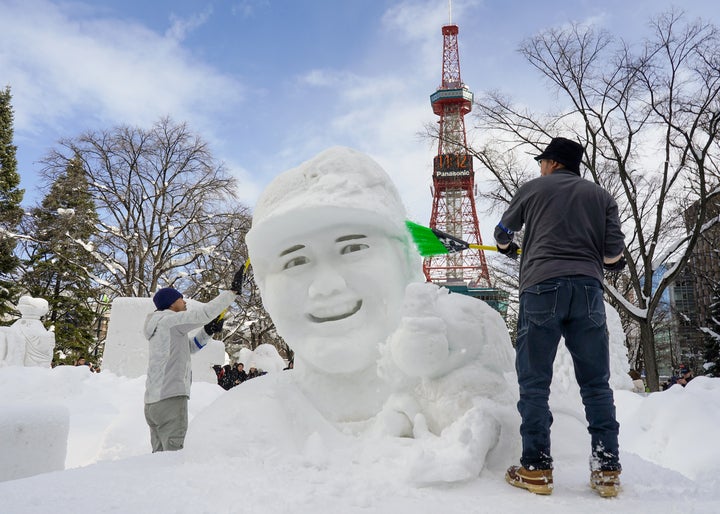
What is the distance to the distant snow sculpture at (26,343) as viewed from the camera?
32.8 ft

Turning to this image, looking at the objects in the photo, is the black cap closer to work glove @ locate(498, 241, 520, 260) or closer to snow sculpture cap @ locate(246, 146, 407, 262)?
work glove @ locate(498, 241, 520, 260)

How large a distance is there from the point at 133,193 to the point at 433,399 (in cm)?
1664

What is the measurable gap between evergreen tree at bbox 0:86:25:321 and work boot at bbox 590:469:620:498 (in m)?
22.7

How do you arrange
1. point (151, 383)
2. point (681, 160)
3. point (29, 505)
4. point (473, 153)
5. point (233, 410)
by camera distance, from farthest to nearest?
point (473, 153), point (681, 160), point (151, 383), point (233, 410), point (29, 505)

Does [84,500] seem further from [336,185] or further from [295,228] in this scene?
[336,185]

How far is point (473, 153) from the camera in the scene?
1202 cm

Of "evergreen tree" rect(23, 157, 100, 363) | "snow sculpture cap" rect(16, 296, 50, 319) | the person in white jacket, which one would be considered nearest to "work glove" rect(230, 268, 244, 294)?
the person in white jacket

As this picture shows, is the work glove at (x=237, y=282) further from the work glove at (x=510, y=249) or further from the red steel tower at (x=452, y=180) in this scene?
the red steel tower at (x=452, y=180)

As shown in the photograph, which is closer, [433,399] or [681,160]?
[433,399]

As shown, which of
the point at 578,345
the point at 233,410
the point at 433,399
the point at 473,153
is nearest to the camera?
the point at 578,345

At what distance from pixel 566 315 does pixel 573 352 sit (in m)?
0.16

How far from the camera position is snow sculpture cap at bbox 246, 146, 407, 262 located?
2559mm

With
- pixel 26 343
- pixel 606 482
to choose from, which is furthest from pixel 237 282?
pixel 26 343

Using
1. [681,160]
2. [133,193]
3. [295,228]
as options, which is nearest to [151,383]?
[295,228]
